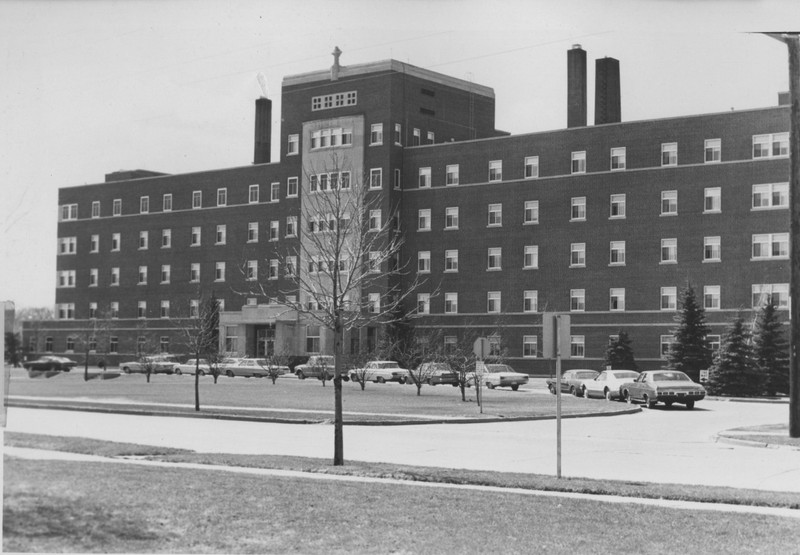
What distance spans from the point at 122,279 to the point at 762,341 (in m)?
36.6

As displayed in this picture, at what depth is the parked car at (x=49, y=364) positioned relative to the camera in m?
14.3

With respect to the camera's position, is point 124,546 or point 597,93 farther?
point 597,93

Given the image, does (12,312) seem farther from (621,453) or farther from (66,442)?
(621,453)

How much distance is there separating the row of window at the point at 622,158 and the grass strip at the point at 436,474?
49300mm

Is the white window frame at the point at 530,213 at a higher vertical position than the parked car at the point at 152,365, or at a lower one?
higher

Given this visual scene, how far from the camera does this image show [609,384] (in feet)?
141

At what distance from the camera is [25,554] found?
8969mm

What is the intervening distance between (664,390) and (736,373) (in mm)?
14651

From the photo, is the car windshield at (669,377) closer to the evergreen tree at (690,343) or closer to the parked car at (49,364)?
the evergreen tree at (690,343)

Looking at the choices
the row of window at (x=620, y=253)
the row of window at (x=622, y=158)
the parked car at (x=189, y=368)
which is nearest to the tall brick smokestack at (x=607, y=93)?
the row of window at (x=622, y=158)

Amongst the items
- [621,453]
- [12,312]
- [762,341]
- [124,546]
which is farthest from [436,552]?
[762,341]

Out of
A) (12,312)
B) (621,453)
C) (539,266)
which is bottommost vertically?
(621,453)

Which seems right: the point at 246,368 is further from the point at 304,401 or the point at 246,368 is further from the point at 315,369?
the point at 304,401

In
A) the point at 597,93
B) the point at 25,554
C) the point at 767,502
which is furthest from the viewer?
the point at 597,93
